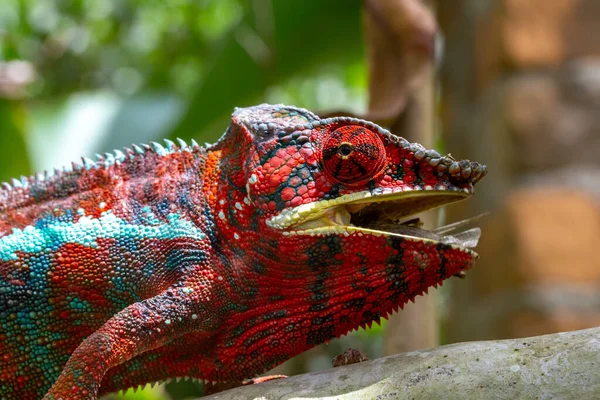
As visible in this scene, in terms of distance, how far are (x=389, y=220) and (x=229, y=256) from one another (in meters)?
0.42

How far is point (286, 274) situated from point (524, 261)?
202cm

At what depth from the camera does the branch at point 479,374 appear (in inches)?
50.9

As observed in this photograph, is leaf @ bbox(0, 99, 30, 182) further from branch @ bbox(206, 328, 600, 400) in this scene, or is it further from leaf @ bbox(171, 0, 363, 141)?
branch @ bbox(206, 328, 600, 400)

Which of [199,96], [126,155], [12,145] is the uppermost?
[199,96]

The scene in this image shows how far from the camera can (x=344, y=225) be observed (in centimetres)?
163

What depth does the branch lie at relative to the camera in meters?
1.29

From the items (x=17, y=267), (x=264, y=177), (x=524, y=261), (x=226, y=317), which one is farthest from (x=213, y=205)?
(x=524, y=261)

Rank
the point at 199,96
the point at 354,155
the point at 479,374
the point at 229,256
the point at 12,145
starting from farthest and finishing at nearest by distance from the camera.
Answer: the point at 199,96 < the point at 12,145 < the point at 229,256 < the point at 354,155 < the point at 479,374

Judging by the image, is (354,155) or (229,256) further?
(229,256)

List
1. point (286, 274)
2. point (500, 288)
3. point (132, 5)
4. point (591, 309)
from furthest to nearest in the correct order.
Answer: point (132, 5) < point (500, 288) < point (591, 309) < point (286, 274)

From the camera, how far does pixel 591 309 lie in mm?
3240

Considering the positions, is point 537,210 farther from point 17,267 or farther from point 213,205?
point 17,267

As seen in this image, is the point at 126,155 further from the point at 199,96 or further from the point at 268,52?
the point at 199,96

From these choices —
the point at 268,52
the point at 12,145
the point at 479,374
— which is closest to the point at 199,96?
the point at 268,52
